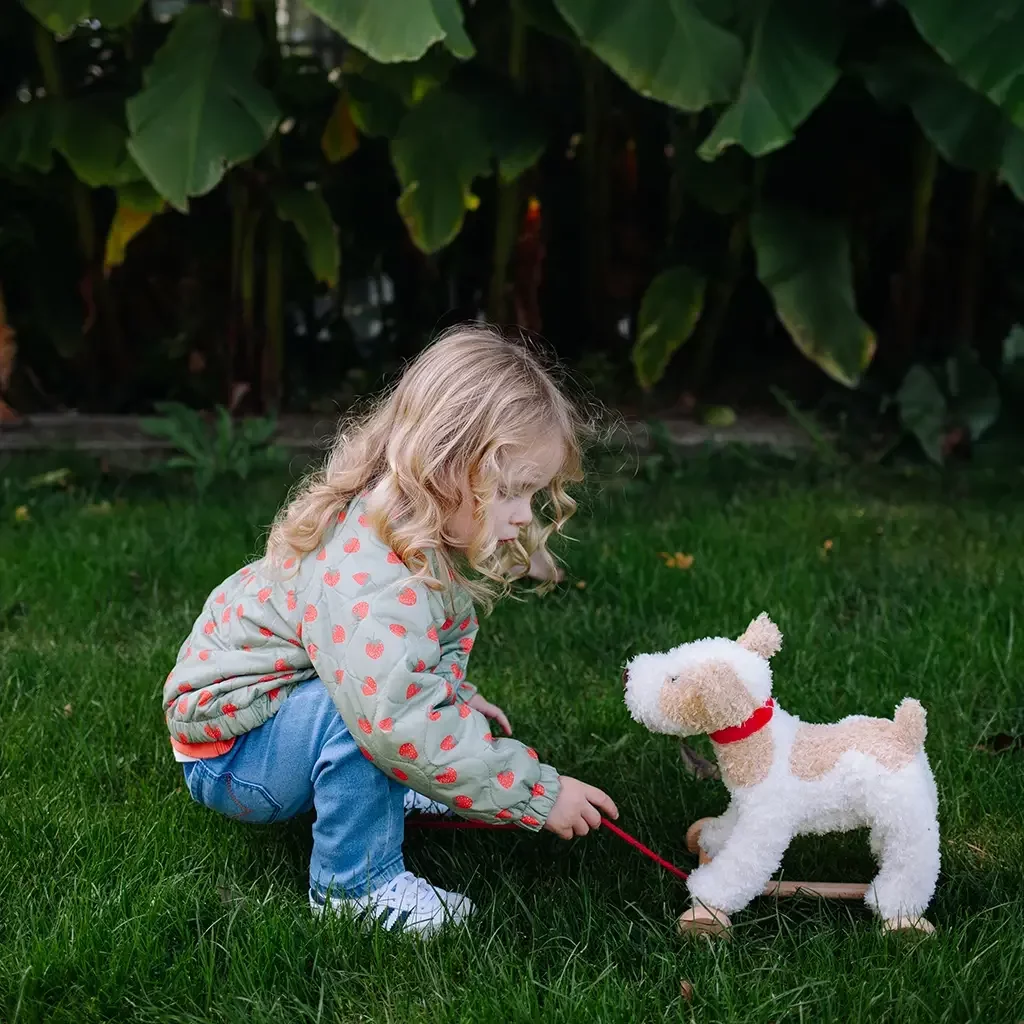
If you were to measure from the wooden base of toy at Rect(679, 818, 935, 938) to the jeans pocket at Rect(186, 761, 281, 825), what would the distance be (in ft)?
Answer: 2.10

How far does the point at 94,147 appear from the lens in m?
4.39

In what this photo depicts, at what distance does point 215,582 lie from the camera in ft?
10.6

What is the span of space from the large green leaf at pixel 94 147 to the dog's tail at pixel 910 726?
11.4 ft

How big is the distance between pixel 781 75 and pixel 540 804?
2.85 metres

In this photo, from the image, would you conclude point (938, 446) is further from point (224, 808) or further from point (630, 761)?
point (224, 808)

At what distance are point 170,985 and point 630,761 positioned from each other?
969 mm

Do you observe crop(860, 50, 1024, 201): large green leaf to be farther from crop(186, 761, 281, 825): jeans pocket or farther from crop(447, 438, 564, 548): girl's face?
crop(186, 761, 281, 825): jeans pocket

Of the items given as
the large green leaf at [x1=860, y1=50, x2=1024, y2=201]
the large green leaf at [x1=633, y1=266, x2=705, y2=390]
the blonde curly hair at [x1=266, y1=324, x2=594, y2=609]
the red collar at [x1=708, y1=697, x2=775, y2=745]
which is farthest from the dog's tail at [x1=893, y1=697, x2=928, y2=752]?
the large green leaf at [x1=633, y1=266, x2=705, y2=390]

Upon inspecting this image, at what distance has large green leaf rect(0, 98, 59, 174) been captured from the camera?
4.43 meters

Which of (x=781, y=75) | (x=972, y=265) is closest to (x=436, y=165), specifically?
(x=781, y=75)

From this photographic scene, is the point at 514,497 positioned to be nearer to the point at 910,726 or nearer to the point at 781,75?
the point at 910,726

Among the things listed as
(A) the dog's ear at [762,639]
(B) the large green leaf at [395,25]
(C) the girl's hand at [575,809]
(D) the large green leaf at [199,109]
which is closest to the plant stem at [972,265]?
(B) the large green leaf at [395,25]

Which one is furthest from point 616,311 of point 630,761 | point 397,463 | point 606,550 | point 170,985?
point 170,985

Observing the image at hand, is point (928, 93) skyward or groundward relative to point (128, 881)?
skyward
